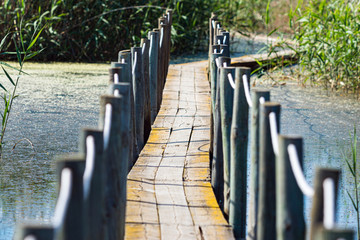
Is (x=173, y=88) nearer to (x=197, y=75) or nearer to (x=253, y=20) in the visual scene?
(x=197, y=75)

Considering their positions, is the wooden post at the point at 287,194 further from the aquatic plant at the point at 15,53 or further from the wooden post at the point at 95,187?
the aquatic plant at the point at 15,53

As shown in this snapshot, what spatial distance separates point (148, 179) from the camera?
334 centimetres

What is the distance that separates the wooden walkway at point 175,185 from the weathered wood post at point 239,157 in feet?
0.35

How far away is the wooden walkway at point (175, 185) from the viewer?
271 centimetres

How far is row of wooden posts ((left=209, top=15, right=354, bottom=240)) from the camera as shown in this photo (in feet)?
5.60

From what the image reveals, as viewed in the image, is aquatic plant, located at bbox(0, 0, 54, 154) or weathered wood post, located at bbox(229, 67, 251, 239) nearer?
weathered wood post, located at bbox(229, 67, 251, 239)

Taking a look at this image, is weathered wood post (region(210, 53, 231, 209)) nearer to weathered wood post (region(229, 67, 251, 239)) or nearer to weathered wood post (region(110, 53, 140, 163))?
weathered wood post (region(110, 53, 140, 163))

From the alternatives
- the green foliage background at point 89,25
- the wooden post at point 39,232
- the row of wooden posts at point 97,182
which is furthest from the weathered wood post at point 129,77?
the green foliage background at point 89,25

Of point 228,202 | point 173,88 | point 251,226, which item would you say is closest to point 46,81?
point 173,88

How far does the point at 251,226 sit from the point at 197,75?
458 centimetres

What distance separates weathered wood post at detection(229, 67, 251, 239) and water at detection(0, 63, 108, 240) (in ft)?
3.20

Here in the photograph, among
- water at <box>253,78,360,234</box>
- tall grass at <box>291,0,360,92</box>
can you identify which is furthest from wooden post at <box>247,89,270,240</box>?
tall grass at <box>291,0,360,92</box>

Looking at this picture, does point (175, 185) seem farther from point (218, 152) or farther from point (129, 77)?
point (129, 77)

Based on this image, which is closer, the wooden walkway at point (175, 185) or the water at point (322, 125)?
the wooden walkway at point (175, 185)
